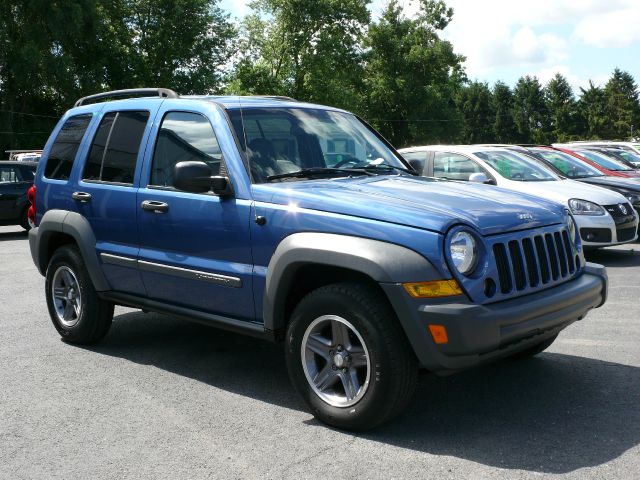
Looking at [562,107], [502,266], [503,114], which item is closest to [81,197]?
[502,266]

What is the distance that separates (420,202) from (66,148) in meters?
3.48

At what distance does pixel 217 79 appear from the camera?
2137 inches

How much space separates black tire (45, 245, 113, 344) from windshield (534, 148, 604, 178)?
931 centimetres

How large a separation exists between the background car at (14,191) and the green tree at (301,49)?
34814mm

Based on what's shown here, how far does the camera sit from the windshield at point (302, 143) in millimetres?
5020

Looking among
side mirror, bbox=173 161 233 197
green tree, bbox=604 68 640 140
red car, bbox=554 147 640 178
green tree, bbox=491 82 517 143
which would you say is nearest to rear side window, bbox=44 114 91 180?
side mirror, bbox=173 161 233 197

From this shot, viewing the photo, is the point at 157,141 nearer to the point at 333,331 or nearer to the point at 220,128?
the point at 220,128

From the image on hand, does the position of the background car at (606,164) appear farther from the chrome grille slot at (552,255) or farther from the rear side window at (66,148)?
the rear side window at (66,148)

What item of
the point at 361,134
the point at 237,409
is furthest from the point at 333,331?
the point at 361,134

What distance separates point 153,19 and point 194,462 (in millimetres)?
53492

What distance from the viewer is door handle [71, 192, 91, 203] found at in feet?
A: 19.6

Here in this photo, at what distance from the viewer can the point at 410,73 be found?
61.1 metres

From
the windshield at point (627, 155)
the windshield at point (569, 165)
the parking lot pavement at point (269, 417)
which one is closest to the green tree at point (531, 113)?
the windshield at point (627, 155)

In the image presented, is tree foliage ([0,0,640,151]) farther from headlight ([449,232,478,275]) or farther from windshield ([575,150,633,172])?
headlight ([449,232,478,275])
